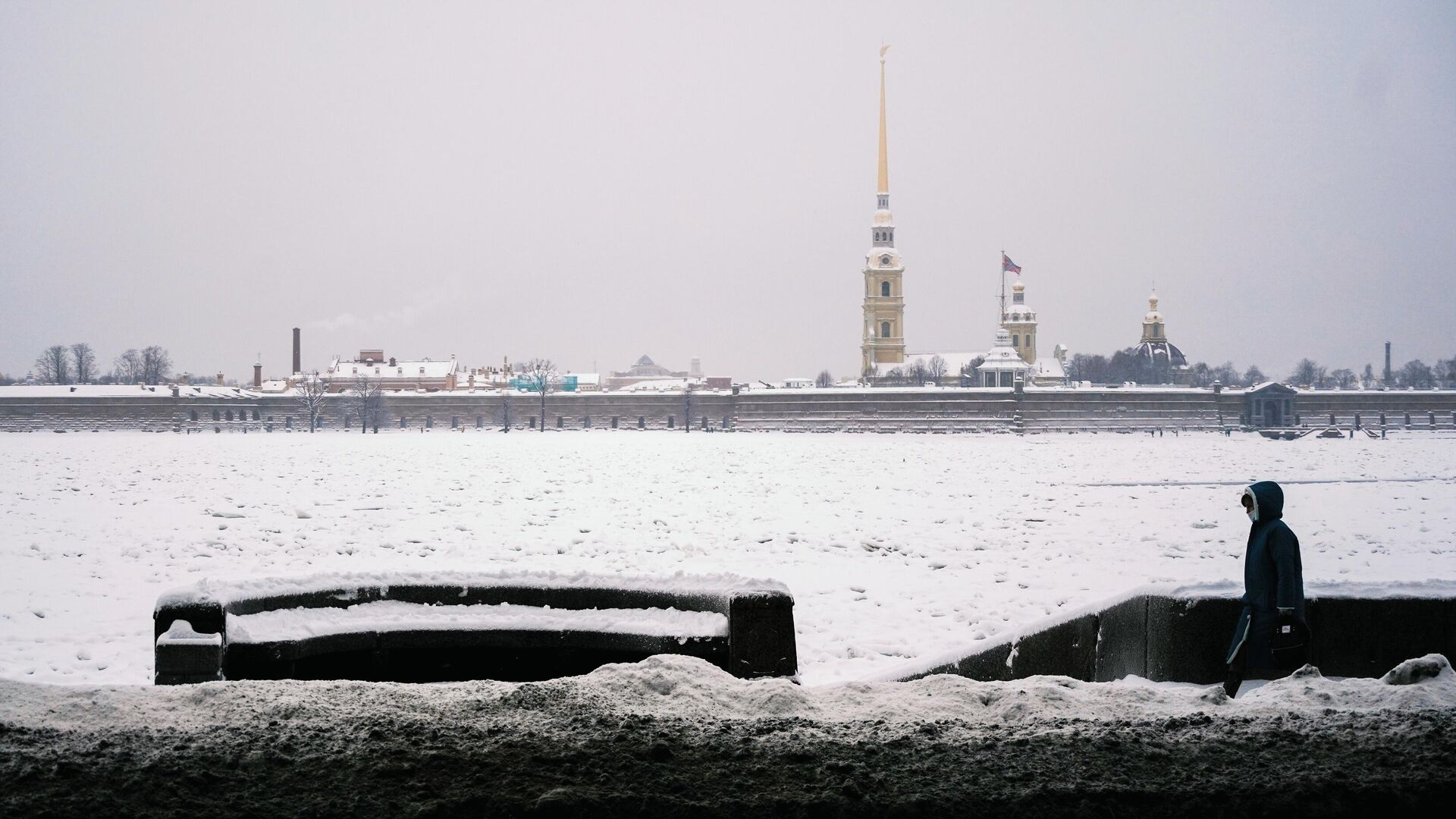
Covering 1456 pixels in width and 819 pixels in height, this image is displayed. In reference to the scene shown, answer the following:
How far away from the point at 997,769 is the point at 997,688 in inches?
Result: 38.2

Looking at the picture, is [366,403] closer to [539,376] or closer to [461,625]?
[539,376]

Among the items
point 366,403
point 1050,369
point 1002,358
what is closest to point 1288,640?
point 1002,358

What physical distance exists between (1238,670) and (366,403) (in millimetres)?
82757

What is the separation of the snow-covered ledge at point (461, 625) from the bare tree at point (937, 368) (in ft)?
347

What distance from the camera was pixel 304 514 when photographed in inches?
642

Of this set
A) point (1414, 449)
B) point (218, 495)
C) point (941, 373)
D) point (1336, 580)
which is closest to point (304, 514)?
point (218, 495)

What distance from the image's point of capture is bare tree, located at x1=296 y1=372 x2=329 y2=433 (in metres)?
82.2

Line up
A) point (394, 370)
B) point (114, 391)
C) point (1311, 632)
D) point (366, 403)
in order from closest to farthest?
point (1311, 632), point (114, 391), point (366, 403), point (394, 370)

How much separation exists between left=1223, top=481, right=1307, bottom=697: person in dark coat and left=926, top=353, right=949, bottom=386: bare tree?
347 ft

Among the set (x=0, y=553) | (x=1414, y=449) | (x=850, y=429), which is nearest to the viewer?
(x=0, y=553)

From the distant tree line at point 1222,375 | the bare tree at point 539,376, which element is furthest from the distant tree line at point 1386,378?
the bare tree at point 539,376

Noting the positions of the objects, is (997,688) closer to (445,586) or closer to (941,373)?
(445,586)

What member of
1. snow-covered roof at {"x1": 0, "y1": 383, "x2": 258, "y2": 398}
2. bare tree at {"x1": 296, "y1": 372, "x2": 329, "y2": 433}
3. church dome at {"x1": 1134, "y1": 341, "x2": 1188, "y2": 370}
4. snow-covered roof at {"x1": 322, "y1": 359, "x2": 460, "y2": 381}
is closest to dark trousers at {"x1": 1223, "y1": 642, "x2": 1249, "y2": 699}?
bare tree at {"x1": 296, "y1": 372, "x2": 329, "y2": 433}

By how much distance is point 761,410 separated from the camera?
80.6 metres
